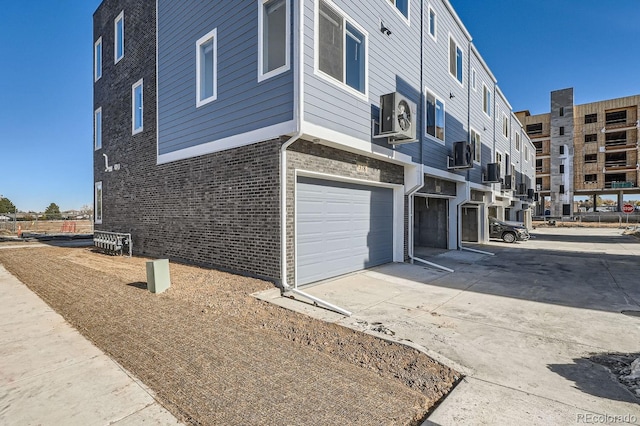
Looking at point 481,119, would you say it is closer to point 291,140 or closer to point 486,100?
point 486,100

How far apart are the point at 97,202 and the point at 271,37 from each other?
42.3 feet

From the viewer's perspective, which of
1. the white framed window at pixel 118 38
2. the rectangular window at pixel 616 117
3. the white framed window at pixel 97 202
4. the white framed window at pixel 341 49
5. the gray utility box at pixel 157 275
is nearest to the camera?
the gray utility box at pixel 157 275

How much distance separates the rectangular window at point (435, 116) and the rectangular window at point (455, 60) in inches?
93.2

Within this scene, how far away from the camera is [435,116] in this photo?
11.5 meters

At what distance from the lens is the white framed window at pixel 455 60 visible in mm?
13075

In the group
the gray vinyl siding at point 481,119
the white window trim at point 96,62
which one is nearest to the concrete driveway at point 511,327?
the gray vinyl siding at point 481,119

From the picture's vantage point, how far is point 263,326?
444 cm

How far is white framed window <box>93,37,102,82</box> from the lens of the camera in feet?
48.1

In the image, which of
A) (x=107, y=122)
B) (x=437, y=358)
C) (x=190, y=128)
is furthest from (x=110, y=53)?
(x=437, y=358)

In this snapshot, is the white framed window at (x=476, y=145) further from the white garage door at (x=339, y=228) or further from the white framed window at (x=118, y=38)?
the white framed window at (x=118, y=38)

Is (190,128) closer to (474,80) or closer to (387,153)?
(387,153)

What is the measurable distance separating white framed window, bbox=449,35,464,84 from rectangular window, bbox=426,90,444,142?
7.63 ft

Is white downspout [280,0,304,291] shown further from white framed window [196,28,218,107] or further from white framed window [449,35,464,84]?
white framed window [449,35,464,84]

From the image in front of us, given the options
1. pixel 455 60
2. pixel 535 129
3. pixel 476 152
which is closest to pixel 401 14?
pixel 455 60
